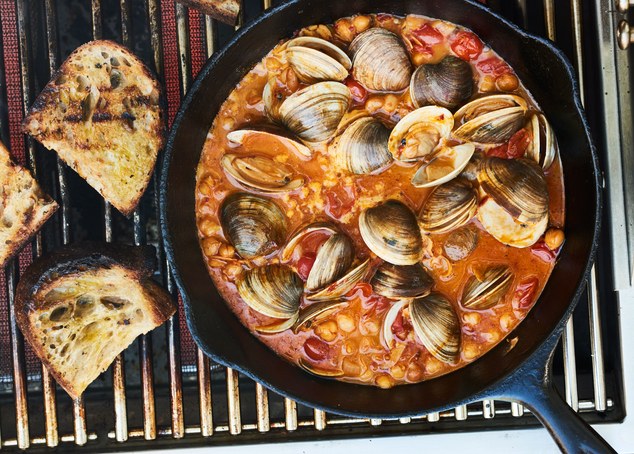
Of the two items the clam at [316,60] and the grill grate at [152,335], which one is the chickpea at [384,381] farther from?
the clam at [316,60]

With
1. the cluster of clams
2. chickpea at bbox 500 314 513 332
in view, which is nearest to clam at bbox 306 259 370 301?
the cluster of clams

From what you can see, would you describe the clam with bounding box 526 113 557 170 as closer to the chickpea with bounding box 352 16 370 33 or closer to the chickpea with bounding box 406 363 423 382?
the chickpea with bounding box 352 16 370 33

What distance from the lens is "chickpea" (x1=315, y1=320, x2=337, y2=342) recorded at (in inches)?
79.6

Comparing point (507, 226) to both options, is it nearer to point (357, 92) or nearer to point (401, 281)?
point (401, 281)

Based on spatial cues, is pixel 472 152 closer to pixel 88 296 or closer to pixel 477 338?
pixel 477 338

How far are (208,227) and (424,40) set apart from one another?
2.95 feet

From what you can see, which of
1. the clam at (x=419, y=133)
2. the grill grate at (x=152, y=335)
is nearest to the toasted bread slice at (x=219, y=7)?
the grill grate at (x=152, y=335)

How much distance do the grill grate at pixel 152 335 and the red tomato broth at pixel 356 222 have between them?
0.84 feet

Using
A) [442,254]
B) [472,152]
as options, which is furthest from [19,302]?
[472,152]

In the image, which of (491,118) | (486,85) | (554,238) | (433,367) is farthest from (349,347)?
(486,85)

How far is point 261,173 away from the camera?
6.38 feet

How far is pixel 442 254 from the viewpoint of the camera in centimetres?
203

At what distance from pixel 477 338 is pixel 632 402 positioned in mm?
639

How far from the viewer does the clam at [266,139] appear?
1944 millimetres
